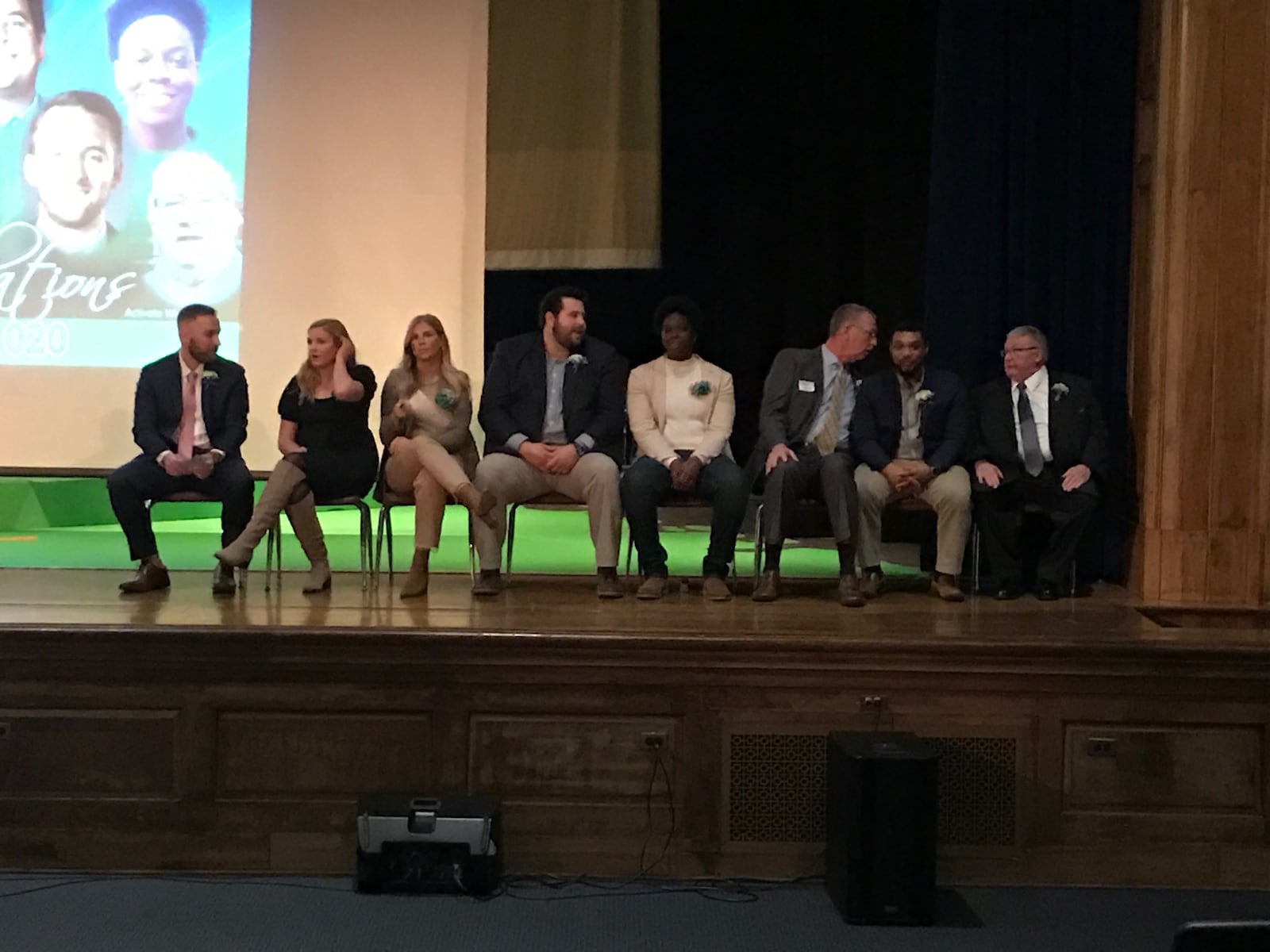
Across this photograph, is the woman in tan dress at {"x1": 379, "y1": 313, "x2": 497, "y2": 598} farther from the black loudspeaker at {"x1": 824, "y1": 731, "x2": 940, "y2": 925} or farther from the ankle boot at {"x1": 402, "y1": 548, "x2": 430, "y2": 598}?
the black loudspeaker at {"x1": 824, "y1": 731, "x2": 940, "y2": 925}

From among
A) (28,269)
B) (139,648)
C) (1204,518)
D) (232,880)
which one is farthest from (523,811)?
(28,269)

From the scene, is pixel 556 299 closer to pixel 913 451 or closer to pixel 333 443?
pixel 333 443

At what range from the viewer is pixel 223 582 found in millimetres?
4340

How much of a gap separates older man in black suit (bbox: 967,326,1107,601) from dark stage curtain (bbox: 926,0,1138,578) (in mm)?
249

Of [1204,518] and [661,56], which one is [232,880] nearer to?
[1204,518]

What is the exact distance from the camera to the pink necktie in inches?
183

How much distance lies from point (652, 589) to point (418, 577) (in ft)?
2.46

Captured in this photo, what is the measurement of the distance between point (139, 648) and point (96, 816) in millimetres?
442

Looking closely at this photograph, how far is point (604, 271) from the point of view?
6.43 m

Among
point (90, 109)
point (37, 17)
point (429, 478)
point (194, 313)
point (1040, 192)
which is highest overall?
point (37, 17)

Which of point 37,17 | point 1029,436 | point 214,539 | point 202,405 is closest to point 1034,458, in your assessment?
point 1029,436

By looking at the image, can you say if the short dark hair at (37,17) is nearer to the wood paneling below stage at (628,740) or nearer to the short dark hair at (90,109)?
the short dark hair at (90,109)

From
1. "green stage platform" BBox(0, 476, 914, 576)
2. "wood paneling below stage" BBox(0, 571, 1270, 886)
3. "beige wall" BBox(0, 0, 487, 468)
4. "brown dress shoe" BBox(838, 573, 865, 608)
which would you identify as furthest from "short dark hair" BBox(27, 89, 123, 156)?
"brown dress shoe" BBox(838, 573, 865, 608)

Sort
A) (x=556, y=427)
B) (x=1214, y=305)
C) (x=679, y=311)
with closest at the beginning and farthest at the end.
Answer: (x=1214, y=305) → (x=556, y=427) → (x=679, y=311)
